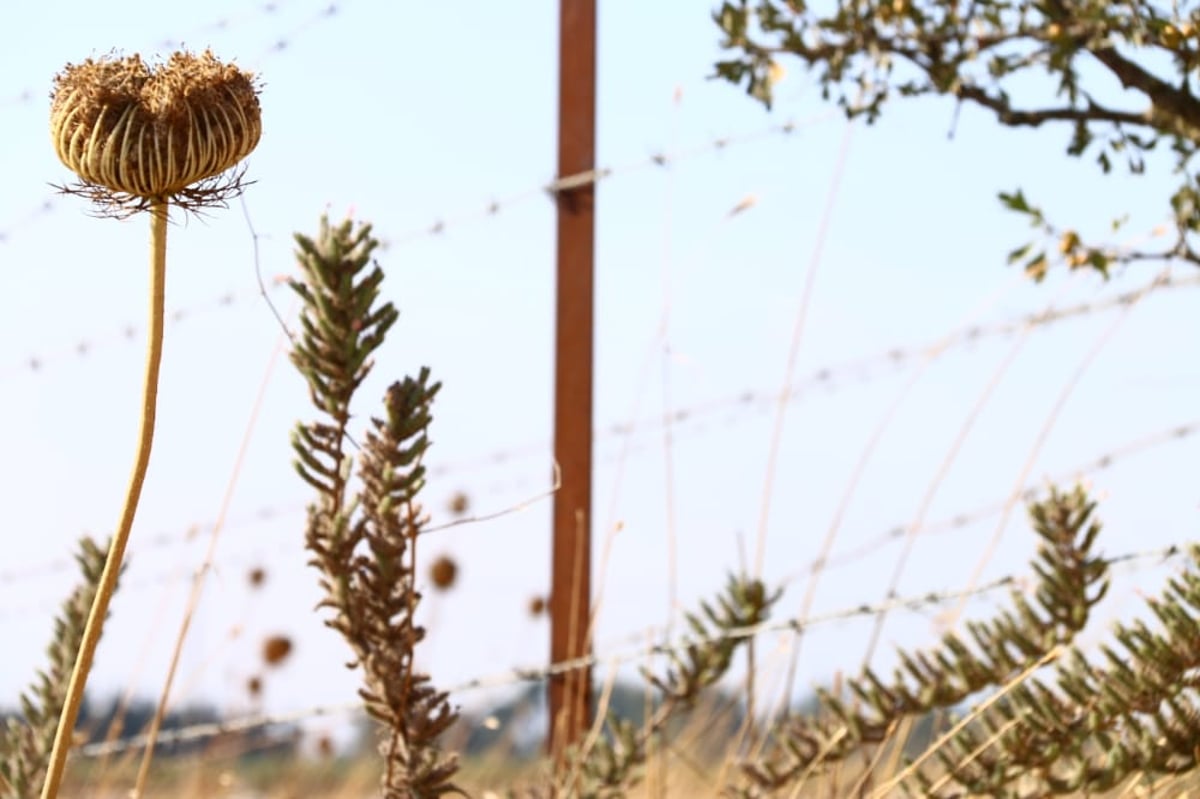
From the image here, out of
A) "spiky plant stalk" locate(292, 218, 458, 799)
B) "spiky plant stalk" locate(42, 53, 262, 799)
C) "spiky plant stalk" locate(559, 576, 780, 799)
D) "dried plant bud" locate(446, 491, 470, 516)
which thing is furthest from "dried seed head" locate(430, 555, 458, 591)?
"spiky plant stalk" locate(42, 53, 262, 799)

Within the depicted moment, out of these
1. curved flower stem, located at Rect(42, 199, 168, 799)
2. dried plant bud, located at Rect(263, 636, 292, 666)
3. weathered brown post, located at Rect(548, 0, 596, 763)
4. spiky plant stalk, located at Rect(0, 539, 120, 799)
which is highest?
dried plant bud, located at Rect(263, 636, 292, 666)

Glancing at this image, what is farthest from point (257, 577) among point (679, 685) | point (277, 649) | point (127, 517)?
point (127, 517)

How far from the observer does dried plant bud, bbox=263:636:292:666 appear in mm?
3840

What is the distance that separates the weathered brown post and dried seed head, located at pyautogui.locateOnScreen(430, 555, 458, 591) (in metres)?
0.78

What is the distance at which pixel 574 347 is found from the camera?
9.43ft

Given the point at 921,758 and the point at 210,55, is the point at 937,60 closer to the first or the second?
the point at 921,758

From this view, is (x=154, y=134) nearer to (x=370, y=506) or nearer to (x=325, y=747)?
(x=370, y=506)

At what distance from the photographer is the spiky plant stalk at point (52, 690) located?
1560 millimetres

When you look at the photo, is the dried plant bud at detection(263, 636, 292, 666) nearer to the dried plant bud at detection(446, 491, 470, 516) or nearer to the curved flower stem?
the dried plant bud at detection(446, 491, 470, 516)

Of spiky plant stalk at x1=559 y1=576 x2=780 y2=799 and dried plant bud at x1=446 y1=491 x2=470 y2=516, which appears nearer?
spiky plant stalk at x1=559 y1=576 x2=780 y2=799

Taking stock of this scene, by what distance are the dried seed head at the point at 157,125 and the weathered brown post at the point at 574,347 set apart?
188 centimetres

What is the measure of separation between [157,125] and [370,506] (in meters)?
0.37

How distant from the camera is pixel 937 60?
2348 millimetres

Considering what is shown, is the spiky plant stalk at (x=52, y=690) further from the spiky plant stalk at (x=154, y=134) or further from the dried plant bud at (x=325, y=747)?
the dried plant bud at (x=325, y=747)
